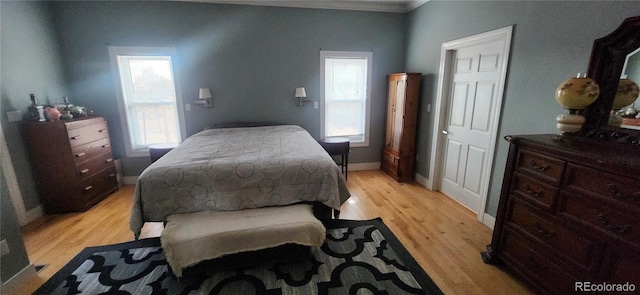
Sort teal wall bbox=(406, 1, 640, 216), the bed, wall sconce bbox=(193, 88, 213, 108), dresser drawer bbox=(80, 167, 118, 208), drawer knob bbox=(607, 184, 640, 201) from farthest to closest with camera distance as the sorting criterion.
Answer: wall sconce bbox=(193, 88, 213, 108) < dresser drawer bbox=(80, 167, 118, 208) < the bed < teal wall bbox=(406, 1, 640, 216) < drawer knob bbox=(607, 184, 640, 201)

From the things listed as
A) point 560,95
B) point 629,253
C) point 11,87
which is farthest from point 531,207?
point 11,87

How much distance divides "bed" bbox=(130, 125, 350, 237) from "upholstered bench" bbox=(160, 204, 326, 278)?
12 cm

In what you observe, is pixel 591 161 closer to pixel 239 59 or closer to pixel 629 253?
pixel 629 253

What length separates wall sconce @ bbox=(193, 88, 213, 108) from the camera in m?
3.54

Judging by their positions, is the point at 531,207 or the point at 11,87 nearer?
the point at 531,207

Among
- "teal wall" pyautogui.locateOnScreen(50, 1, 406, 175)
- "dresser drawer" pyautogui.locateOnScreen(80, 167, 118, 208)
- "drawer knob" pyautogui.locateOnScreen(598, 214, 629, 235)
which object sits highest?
"teal wall" pyautogui.locateOnScreen(50, 1, 406, 175)

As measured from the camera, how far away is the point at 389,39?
12.9ft

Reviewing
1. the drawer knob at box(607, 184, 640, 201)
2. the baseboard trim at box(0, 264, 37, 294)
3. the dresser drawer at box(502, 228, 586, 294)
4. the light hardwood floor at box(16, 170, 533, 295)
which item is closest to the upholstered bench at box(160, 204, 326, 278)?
the light hardwood floor at box(16, 170, 533, 295)

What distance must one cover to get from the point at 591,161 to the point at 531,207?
18.8 inches

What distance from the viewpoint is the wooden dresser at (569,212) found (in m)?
1.21

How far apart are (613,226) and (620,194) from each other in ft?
0.57

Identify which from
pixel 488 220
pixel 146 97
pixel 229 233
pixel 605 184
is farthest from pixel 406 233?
Result: pixel 146 97

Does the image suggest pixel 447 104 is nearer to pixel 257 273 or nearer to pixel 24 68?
pixel 257 273

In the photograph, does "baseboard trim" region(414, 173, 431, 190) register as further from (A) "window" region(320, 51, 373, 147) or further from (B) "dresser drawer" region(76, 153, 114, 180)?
(B) "dresser drawer" region(76, 153, 114, 180)
